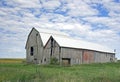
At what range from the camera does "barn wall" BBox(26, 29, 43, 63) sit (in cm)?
6119

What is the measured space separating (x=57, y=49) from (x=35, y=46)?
8.53 m

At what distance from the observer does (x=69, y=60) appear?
58312 mm

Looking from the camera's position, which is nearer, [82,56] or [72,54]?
→ [72,54]

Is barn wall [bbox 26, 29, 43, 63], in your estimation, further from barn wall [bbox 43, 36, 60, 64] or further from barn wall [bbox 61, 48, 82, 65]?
barn wall [bbox 61, 48, 82, 65]

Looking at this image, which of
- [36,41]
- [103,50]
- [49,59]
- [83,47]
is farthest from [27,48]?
[103,50]

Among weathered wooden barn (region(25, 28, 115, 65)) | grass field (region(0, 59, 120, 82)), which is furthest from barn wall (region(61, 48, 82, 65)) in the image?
grass field (region(0, 59, 120, 82))

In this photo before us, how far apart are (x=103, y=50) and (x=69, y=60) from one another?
50.4ft

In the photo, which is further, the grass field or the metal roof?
the metal roof

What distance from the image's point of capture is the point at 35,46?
205 ft

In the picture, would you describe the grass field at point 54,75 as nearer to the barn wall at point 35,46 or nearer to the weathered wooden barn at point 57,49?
the weathered wooden barn at point 57,49

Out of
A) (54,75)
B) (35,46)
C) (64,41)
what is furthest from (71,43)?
(54,75)

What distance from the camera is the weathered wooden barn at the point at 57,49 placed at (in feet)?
184

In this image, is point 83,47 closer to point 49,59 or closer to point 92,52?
point 92,52

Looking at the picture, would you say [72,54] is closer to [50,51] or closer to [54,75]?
[50,51]
